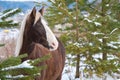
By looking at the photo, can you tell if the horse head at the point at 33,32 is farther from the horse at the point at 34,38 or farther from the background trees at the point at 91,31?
the background trees at the point at 91,31

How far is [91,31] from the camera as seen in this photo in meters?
6.20

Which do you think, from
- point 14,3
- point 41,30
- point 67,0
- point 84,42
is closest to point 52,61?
point 41,30

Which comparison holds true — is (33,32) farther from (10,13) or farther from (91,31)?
(91,31)

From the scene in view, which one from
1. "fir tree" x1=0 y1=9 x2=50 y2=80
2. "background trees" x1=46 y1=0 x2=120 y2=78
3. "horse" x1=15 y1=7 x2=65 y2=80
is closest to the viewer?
"fir tree" x1=0 y1=9 x2=50 y2=80

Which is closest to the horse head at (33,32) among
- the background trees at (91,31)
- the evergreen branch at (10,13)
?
the evergreen branch at (10,13)

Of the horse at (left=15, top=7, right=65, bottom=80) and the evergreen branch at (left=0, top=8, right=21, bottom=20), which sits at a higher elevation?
the evergreen branch at (left=0, top=8, right=21, bottom=20)

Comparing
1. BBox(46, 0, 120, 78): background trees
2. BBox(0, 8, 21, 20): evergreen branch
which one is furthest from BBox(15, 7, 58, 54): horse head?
BBox(46, 0, 120, 78): background trees

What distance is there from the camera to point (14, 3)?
7449 millimetres

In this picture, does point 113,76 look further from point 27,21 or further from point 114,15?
Answer: point 27,21

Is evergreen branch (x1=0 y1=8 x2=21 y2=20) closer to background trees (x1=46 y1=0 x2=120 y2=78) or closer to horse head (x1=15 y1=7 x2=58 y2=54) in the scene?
horse head (x1=15 y1=7 x2=58 y2=54)

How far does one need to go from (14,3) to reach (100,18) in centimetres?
238

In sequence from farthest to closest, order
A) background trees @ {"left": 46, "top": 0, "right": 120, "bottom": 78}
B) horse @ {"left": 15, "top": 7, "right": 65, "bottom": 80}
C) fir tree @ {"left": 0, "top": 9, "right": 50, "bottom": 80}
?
background trees @ {"left": 46, "top": 0, "right": 120, "bottom": 78} < horse @ {"left": 15, "top": 7, "right": 65, "bottom": 80} < fir tree @ {"left": 0, "top": 9, "right": 50, "bottom": 80}

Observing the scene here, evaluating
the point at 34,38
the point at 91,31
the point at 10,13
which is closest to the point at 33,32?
the point at 34,38

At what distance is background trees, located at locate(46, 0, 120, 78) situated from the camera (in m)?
5.95
